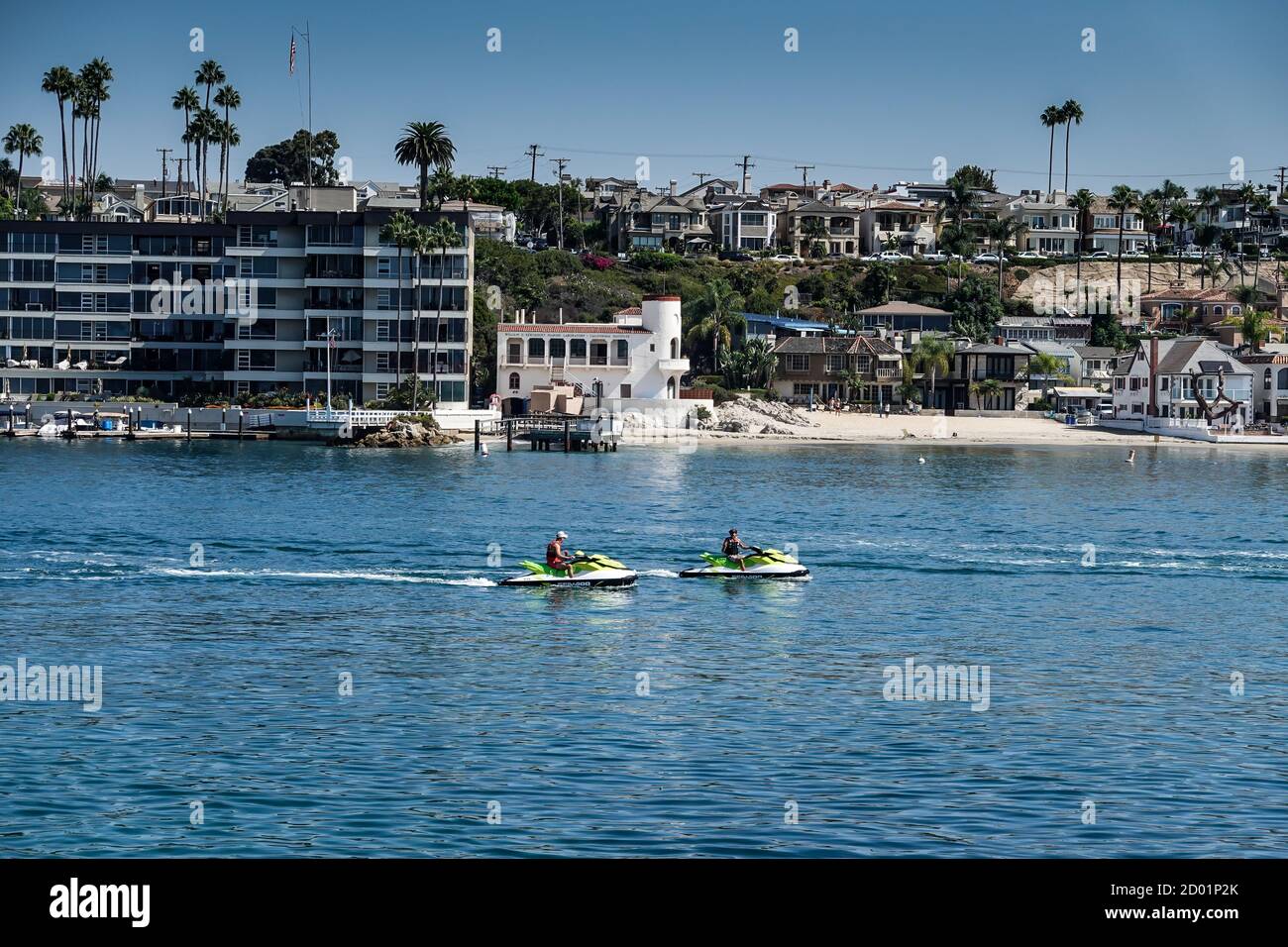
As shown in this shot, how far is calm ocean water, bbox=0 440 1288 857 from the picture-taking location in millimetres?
23984

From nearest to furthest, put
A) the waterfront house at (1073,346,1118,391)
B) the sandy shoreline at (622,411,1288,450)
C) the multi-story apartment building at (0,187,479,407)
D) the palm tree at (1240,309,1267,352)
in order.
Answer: the multi-story apartment building at (0,187,479,407), the sandy shoreline at (622,411,1288,450), the palm tree at (1240,309,1267,352), the waterfront house at (1073,346,1118,391)

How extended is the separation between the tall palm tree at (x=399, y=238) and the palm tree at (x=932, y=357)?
56566 millimetres

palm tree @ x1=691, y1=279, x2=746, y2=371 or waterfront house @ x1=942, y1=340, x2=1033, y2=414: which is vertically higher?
palm tree @ x1=691, y1=279, x2=746, y2=371

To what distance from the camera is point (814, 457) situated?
117000 mm

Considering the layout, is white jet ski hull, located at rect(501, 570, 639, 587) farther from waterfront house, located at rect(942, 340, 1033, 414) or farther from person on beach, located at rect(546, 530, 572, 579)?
waterfront house, located at rect(942, 340, 1033, 414)

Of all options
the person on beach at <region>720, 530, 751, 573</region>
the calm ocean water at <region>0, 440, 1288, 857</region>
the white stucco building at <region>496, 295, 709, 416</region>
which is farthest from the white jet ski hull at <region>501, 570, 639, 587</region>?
the white stucco building at <region>496, 295, 709, 416</region>

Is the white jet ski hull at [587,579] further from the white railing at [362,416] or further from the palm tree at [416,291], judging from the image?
the palm tree at [416,291]

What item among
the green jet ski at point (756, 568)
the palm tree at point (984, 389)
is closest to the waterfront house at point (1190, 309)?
the palm tree at point (984, 389)

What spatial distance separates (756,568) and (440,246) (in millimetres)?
83720

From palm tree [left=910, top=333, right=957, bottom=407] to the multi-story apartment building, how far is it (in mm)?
50346

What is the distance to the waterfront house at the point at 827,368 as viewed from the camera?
503 feet

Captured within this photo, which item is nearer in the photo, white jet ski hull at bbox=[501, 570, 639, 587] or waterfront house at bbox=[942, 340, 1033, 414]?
white jet ski hull at bbox=[501, 570, 639, 587]
